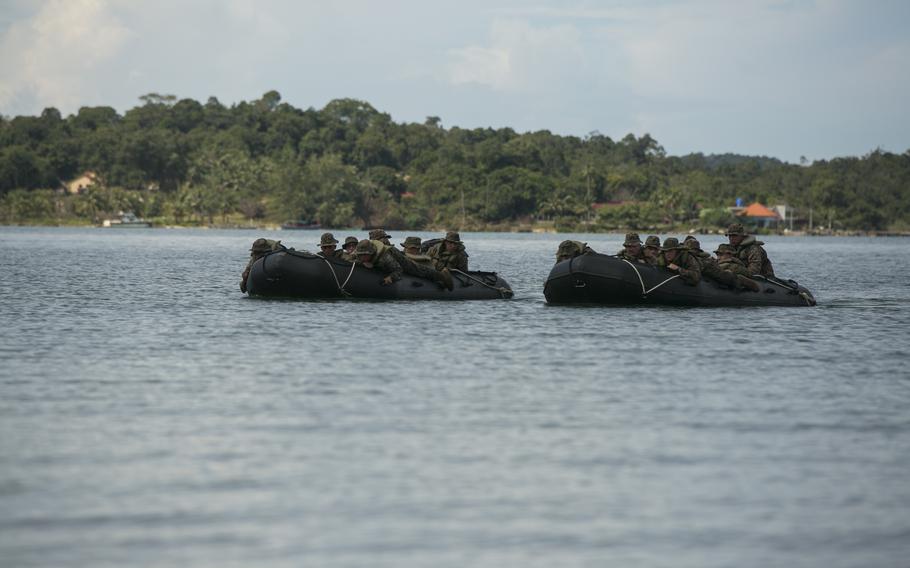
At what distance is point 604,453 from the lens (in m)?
15.9

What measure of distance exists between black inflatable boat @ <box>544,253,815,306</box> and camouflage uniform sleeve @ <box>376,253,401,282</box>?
4088mm

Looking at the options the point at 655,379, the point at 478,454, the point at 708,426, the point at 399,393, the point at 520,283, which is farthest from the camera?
the point at 520,283

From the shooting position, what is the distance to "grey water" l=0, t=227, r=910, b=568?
39.1ft

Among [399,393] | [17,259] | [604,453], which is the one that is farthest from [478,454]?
[17,259]

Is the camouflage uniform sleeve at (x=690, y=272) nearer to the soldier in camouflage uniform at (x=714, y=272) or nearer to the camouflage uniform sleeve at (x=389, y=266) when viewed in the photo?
the soldier in camouflage uniform at (x=714, y=272)

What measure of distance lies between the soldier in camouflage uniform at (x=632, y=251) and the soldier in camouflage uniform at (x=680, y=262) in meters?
0.54

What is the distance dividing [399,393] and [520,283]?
3572 centimetres

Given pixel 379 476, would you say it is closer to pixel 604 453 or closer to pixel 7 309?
pixel 604 453

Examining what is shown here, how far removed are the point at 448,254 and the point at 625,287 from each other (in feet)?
21.1

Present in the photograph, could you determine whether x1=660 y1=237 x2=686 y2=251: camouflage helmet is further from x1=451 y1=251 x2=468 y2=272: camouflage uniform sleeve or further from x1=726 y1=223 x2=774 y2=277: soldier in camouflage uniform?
x1=451 y1=251 x2=468 y2=272: camouflage uniform sleeve

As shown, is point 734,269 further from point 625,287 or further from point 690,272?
point 625,287

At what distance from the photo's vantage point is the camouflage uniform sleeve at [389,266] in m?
36.4

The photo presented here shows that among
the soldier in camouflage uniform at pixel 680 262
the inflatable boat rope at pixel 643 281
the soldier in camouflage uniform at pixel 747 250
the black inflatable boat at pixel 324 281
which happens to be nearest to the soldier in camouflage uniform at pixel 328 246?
the black inflatable boat at pixel 324 281

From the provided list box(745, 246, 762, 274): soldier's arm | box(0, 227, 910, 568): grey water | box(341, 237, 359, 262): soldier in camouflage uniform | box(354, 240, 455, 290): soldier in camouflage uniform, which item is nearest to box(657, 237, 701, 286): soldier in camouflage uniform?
box(745, 246, 762, 274): soldier's arm
